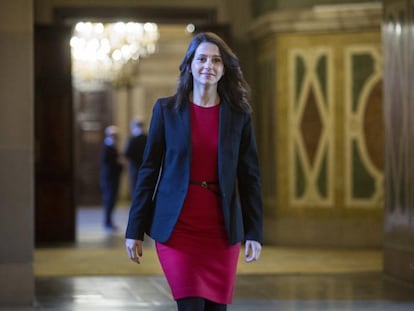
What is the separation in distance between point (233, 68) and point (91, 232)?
12230 millimetres

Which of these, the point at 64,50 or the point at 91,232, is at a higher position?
the point at 64,50

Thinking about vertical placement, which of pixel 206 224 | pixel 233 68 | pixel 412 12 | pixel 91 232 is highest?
pixel 412 12

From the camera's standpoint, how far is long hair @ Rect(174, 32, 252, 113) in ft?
15.1

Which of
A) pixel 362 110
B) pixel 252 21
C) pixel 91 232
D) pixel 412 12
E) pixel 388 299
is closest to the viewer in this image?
pixel 388 299

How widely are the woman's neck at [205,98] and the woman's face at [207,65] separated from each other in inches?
2.0

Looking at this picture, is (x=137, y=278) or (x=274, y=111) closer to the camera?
(x=137, y=278)

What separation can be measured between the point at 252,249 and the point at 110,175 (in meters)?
12.7

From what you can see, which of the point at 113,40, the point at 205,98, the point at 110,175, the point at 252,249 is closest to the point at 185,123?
the point at 205,98

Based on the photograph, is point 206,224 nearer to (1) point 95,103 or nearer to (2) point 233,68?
(2) point 233,68

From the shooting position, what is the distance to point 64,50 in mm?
14344

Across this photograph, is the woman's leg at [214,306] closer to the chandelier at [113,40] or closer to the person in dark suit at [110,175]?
the person in dark suit at [110,175]

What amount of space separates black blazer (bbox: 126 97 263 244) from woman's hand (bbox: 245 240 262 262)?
0.07 feet

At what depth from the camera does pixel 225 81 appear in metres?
4.68

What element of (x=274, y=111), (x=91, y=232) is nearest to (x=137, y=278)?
(x=274, y=111)
